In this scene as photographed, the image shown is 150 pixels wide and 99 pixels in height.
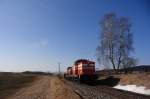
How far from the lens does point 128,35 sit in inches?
1754

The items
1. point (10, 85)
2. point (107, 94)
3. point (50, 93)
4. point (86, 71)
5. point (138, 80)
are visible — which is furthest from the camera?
point (10, 85)

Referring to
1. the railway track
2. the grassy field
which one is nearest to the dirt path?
the railway track

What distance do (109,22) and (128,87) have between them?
62.9 feet

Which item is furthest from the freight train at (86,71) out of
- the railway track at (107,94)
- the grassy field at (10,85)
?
the railway track at (107,94)

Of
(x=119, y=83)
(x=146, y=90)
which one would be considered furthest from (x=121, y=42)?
(x=146, y=90)

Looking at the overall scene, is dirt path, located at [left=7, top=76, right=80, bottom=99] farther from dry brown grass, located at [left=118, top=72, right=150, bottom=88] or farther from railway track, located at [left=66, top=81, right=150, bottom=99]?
dry brown grass, located at [left=118, top=72, right=150, bottom=88]

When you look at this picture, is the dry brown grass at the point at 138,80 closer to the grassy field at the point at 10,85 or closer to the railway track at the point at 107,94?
the railway track at the point at 107,94

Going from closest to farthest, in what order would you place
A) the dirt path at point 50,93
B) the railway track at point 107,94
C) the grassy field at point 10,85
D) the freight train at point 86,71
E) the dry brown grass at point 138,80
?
the railway track at point 107,94 < the dirt path at point 50,93 < the dry brown grass at point 138,80 < the grassy field at point 10,85 < the freight train at point 86,71

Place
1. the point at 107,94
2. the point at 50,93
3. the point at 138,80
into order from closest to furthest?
1. the point at 107,94
2. the point at 50,93
3. the point at 138,80

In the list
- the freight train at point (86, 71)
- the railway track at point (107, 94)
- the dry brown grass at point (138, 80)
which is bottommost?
the railway track at point (107, 94)

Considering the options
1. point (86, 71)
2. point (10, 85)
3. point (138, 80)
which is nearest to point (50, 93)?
point (138, 80)

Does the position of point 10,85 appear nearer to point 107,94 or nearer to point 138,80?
point 138,80

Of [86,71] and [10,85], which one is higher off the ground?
[86,71]

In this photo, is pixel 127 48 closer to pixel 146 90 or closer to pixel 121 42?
pixel 121 42
